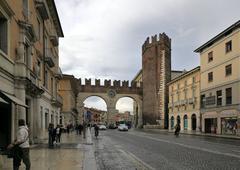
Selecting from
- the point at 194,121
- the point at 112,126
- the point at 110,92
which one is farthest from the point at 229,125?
the point at 110,92

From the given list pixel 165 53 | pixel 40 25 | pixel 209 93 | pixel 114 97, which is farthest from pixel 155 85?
pixel 40 25

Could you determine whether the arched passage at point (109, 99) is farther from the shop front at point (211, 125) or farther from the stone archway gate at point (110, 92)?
the shop front at point (211, 125)

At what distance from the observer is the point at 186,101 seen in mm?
60688

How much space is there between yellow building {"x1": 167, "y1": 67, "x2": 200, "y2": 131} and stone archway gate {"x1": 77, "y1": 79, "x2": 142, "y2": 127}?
2289 cm

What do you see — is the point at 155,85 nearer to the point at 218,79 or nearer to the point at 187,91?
the point at 187,91

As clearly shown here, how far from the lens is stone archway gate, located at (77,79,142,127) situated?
93.0 meters

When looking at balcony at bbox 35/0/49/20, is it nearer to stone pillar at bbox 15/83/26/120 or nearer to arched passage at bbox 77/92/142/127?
stone pillar at bbox 15/83/26/120

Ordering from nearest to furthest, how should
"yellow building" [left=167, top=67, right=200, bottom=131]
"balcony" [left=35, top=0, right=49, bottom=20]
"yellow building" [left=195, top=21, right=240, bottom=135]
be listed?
"balcony" [left=35, top=0, right=49, bottom=20]
"yellow building" [left=195, top=21, right=240, bottom=135]
"yellow building" [left=167, top=67, right=200, bottom=131]

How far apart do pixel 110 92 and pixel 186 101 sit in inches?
1402

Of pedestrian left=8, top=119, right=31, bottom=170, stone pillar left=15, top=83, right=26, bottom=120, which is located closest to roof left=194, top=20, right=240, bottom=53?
stone pillar left=15, top=83, right=26, bottom=120

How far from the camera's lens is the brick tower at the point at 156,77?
79.6m

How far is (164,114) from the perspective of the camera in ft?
259

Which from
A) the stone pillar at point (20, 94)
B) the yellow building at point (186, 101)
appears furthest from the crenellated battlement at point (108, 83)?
the stone pillar at point (20, 94)

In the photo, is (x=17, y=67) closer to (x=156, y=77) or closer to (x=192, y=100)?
(x=192, y=100)
